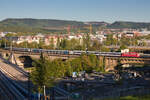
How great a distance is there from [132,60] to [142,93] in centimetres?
2743

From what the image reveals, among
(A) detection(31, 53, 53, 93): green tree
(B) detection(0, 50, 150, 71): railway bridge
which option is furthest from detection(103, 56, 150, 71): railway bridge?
(A) detection(31, 53, 53, 93): green tree

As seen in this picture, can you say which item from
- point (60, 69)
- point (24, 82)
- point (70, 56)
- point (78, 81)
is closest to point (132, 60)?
point (70, 56)

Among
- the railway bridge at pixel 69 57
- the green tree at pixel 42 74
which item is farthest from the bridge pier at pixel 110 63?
the green tree at pixel 42 74

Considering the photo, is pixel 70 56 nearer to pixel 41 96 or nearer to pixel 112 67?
pixel 112 67

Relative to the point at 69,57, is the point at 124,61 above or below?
below

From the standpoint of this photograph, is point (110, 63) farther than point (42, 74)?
Yes

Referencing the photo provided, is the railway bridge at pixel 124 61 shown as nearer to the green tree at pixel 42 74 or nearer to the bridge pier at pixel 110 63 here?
the bridge pier at pixel 110 63

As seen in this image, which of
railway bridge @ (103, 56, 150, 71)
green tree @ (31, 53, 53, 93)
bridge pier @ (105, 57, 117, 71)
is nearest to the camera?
green tree @ (31, 53, 53, 93)

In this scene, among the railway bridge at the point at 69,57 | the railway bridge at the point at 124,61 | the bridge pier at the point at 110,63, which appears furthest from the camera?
the bridge pier at the point at 110,63

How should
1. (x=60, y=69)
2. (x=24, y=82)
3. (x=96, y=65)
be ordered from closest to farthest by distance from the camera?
1. (x=24, y=82)
2. (x=60, y=69)
3. (x=96, y=65)

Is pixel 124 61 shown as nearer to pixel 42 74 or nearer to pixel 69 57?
pixel 69 57

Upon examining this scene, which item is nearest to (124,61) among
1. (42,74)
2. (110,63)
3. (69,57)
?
(110,63)

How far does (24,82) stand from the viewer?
2541 cm

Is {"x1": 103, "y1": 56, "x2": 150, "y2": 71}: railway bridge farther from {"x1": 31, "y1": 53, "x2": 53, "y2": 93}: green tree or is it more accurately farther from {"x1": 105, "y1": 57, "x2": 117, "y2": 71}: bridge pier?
{"x1": 31, "y1": 53, "x2": 53, "y2": 93}: green tree
